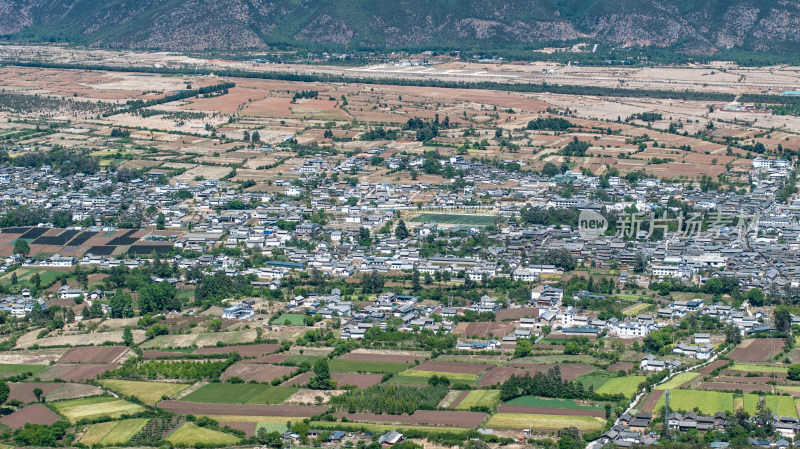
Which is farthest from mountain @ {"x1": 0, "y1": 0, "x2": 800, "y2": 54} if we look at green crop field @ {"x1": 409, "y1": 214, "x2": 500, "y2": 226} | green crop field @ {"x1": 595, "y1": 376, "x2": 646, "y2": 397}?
green crop field @ {"x1": 595, "y1": 376, "x2": 646, "y2": 397}

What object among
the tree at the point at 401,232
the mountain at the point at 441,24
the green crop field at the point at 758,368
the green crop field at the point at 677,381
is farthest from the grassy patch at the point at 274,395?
the mountain at the point at 441,24

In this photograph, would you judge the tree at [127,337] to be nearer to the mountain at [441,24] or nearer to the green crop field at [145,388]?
the green crop field at [145,388]

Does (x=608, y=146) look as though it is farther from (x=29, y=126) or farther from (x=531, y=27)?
(x=531, y=27)

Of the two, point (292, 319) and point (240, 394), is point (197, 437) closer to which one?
point (240, 394)

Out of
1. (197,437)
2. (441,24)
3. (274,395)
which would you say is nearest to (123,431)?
(197,437)

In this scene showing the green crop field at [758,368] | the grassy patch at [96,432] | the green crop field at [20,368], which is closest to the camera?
the grassy patch at [96,432]

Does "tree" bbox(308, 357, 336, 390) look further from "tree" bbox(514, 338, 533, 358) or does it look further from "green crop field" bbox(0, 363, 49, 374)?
"green crop field" bbox(0, 363, 49, 374)
